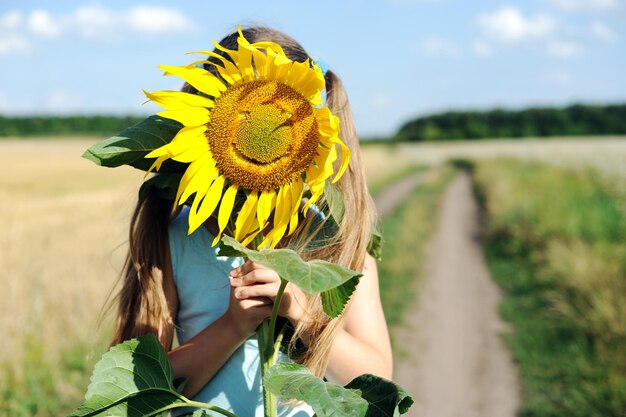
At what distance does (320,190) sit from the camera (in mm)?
1046

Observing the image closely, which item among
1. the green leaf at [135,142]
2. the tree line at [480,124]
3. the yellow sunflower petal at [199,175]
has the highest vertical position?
the green leaf at [135,142]

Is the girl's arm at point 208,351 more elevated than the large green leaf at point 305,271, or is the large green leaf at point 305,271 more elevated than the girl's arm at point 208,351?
the large green leaf at point 305,271

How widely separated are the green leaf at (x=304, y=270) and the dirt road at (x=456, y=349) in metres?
4.31

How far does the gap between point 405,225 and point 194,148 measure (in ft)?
42.3

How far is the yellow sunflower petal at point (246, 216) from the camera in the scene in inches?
42.3

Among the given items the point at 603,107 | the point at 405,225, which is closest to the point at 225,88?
the point at 405,225

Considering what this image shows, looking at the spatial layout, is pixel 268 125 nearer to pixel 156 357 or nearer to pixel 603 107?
pixel 156 357

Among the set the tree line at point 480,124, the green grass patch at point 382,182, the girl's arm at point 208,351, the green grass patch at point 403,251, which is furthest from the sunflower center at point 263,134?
the tree line at point 480,124

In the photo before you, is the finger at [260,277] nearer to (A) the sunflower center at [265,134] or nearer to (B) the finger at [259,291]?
(B) the finger at [259,291]

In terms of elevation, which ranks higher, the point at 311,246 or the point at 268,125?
the point at 268,125

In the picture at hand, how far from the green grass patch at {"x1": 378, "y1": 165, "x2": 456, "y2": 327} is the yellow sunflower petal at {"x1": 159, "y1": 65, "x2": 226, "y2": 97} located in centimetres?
219

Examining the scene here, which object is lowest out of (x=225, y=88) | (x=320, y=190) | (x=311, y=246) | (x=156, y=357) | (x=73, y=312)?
(x=73, y=312)

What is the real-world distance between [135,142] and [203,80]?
149mm

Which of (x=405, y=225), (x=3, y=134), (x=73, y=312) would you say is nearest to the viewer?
(x=73, y=312)
